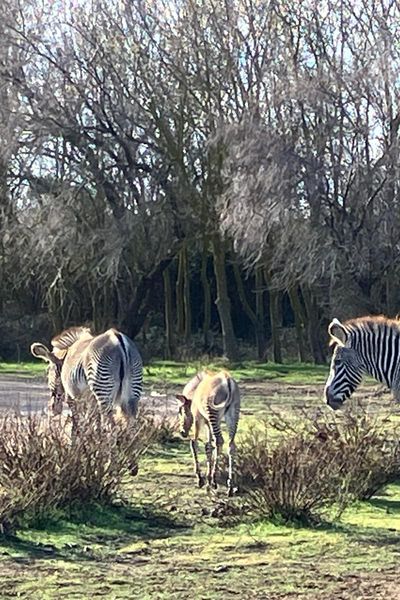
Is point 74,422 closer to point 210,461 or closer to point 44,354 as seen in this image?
point 210,461

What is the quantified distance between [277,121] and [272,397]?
32.7 ft

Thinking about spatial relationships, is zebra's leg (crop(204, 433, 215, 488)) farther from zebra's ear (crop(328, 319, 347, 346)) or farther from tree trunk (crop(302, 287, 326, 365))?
tree trunk (crop(302, 287, 326, 365))

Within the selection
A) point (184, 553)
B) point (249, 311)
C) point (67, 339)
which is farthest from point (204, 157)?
point (184, 553)

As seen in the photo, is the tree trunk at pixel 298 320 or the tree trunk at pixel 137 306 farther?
the tree trunk at pixel 137 306

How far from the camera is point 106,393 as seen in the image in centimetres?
1277

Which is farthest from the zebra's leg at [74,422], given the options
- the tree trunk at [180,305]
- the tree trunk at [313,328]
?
the tree trunk at [180,305]

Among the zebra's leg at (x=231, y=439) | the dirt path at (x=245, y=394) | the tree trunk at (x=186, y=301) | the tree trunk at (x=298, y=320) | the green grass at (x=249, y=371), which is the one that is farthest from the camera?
the tree trunk at (x=186, y=301)

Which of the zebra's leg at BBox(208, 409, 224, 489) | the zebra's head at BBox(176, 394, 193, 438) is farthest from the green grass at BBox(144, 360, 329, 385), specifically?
the zebra's leg at BBox(208, 409, 224, 489)

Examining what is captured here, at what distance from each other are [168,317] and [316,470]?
91.2ft

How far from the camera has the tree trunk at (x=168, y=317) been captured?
3641 cm

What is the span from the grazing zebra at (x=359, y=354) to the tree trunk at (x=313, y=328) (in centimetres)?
2092

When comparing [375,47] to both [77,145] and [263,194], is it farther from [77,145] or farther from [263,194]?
[77,145]

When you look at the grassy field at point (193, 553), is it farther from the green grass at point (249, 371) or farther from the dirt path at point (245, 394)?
the green grass at point (249, 371)

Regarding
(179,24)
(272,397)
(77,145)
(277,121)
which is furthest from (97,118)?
(272,397)
